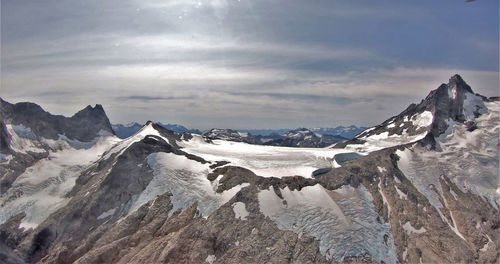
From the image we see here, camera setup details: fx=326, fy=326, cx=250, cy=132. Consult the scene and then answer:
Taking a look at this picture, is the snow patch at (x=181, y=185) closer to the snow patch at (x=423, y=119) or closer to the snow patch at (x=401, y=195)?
the snow patch at (x=401, y=195)

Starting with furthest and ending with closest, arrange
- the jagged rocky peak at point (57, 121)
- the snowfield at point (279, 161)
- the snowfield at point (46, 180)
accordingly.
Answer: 1. the jagged rocky peak at point (57, 121)
2. the snowfield at point (279, 161)
3. the snowfield at point (46, 180)

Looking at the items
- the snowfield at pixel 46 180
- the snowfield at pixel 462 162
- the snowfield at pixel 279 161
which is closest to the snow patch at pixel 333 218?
the snowfield at pixel 279 161

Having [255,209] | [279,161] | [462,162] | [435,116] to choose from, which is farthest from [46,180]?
[435,116]

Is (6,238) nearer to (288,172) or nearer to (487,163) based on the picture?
(288,172)

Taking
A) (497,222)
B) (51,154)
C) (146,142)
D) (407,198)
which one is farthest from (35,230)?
(497,222)

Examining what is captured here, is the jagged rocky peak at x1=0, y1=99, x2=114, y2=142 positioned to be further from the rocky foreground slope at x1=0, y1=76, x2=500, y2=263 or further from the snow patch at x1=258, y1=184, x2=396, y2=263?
the snow patch at x1=258, y1=184, x2=396, y2=263
